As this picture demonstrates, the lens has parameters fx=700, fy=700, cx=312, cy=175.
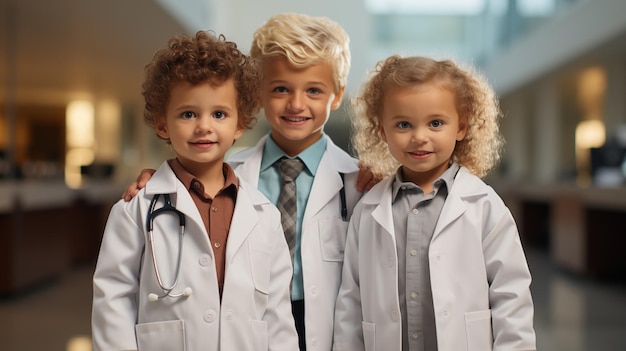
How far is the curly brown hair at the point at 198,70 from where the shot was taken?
1.97m

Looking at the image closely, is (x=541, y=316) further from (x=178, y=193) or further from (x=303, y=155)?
(x=178, y=193)

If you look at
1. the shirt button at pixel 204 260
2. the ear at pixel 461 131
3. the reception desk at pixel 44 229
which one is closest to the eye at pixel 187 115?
the shirt button at pixel 204 260

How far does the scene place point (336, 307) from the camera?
221 centimetres

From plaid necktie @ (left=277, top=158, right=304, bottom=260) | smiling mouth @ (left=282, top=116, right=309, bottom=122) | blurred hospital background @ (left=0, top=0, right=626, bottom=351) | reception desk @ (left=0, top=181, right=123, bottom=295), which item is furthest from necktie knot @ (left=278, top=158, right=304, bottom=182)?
reception desk @ (left=0, top=181, right=123, bottom=295)

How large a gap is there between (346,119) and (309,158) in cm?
1213

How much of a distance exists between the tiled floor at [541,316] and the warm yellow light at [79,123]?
11.7 metres

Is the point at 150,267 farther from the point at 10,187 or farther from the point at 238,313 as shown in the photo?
the point at 10,187

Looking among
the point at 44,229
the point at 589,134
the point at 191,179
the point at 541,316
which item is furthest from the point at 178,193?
the point at 589,134

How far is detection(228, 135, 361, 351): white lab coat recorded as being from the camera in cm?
222

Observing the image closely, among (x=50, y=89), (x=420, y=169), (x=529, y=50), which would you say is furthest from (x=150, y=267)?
(x=50, y=89)

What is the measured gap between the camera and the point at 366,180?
241cm

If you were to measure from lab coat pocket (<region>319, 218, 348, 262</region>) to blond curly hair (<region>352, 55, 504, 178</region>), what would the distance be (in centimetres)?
23

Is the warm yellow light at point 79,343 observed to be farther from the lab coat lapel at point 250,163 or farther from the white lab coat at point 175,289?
the white lab coat at point 175,289

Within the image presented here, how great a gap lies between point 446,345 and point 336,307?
1.25ft
